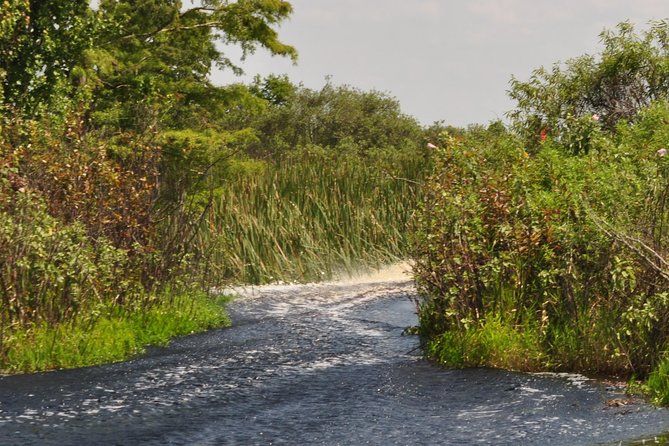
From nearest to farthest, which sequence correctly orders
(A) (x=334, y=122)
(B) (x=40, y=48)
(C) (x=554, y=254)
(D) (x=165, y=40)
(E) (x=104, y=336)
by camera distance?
1. (C) (x=554, y=254)
2. (E) (x=104, y=336)
3. (B) (x=40, y=48)
4. (D) (x=165, y=40)
5. (A) (x=334, y=122)

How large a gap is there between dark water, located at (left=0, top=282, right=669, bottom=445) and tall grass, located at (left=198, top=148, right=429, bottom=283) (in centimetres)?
671

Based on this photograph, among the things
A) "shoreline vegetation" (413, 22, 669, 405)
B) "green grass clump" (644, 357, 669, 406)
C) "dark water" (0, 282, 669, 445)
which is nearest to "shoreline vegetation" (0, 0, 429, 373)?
"dark water" (0, 282, 669, 445)

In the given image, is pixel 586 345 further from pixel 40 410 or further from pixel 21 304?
pixel 21 304

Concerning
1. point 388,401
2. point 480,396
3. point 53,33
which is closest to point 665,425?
point 480,396

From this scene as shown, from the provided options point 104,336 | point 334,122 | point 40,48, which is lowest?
point 104,336

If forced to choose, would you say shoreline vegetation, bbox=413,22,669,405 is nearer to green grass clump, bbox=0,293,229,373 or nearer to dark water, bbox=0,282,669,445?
dark water, bbox=0,282,669,445

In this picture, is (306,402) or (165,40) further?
(165,40)

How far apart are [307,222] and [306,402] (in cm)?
1093

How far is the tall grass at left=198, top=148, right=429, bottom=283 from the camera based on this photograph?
19953 mm

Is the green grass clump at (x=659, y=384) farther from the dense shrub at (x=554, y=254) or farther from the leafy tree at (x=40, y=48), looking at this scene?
the leafy tree at (x=40, y=48)

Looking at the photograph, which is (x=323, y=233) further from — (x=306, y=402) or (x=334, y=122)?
(x=334, y=122)

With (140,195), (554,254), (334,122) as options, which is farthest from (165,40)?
(334,122)

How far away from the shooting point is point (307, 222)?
2070 cm

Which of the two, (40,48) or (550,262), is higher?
(40,48)
